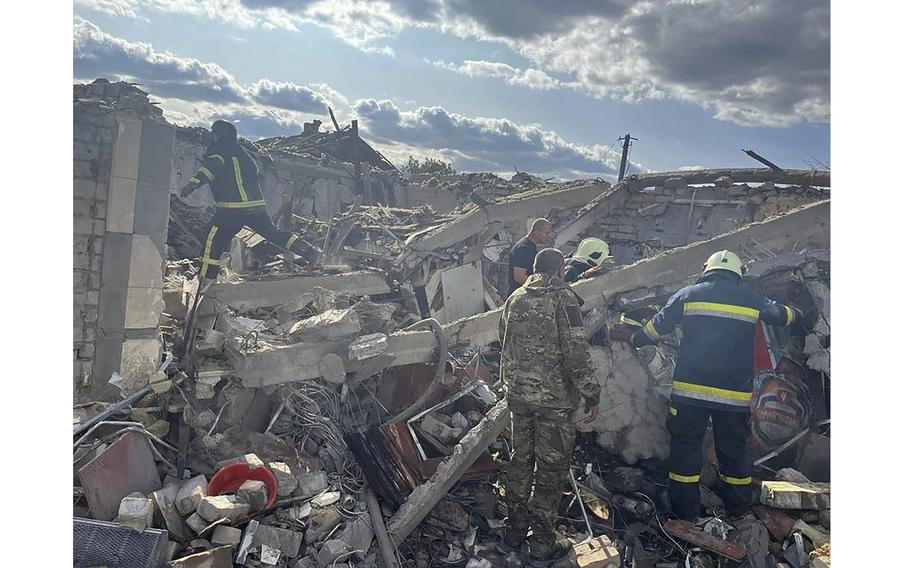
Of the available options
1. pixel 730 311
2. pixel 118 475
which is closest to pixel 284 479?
pixel 118 475

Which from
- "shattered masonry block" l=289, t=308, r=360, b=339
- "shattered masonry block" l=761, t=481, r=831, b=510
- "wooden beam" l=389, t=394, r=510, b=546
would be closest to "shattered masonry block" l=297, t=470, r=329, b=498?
"wooden beam" l=389, t=394, r=510, b=546

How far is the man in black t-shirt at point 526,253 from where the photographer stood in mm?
5793

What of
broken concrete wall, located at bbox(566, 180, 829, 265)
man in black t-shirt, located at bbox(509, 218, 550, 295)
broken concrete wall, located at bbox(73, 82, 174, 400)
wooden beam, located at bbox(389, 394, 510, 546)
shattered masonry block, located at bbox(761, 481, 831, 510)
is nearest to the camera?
wooden beam, located at bbox(389, 394, 510, 546)

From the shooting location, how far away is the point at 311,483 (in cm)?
364

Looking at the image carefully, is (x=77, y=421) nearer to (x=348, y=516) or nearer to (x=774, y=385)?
(x=348, y=516)

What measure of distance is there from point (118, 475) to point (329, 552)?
4.23 feet

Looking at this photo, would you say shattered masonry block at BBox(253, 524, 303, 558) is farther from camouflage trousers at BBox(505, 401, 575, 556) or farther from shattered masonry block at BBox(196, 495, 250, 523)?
camouflage trousers at BBox(505, 401, 575, 556)

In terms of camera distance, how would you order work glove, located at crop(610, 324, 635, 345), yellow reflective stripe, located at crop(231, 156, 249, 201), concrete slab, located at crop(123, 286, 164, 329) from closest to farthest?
concrete slab, located at crop(123, 286, 164, 329) → work glove, located at crop(610, 324, 635, 345) → yellow reflective stripe, located at crop(231, 156, 249, 201)

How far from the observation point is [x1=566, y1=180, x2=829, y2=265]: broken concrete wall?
25.4 feet

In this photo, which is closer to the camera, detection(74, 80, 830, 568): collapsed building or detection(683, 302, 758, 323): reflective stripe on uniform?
detection(74, 80, 830, 568): collapsed building

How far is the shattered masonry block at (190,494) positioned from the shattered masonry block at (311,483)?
0.54 meters

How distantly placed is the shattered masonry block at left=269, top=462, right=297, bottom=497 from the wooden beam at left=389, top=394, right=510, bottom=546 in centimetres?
65

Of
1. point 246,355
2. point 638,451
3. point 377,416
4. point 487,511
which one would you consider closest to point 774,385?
point 638,451

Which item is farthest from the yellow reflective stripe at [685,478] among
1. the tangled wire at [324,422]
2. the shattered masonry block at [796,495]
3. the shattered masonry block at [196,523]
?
the shattered masonry block at [196,523]
